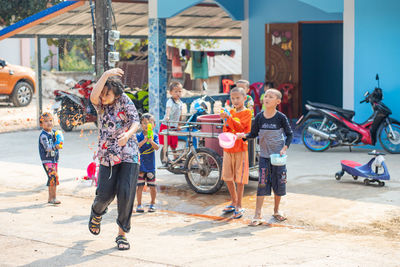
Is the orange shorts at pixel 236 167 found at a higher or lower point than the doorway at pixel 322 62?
lower

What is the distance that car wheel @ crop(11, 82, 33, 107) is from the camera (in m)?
23.0

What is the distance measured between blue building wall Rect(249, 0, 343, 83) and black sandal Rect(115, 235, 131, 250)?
11583 millimetres

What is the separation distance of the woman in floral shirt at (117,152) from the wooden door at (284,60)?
11.3 meters

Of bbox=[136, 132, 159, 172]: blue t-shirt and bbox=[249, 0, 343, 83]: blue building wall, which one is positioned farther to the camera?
bbox=[249, 0, 343, 83]: blue building wall

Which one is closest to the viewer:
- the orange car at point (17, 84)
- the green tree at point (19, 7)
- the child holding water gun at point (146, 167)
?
the child holding water gun at point (146, 167)

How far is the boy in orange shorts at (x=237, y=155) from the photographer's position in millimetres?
8211

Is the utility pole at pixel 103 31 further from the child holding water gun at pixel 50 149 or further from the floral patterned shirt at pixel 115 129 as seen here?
the floral patterned shirt at pixel 115 129

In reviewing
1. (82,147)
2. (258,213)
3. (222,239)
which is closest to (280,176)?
(258,213)

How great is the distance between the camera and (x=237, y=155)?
8305 millimetres

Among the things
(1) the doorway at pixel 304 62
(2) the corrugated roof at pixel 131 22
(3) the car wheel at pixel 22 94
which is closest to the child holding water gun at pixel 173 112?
(2) the corrugated roof at pixel 131 22

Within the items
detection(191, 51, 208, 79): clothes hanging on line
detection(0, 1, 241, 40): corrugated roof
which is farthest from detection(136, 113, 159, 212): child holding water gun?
detection(191, 51, 208, 79): clothes hanging on line

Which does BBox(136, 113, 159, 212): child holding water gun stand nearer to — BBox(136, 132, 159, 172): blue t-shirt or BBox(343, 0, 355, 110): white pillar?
BBox(136, 132, 159, 172): blue t-shirt

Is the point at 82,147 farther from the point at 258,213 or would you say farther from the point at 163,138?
the point at 258,213

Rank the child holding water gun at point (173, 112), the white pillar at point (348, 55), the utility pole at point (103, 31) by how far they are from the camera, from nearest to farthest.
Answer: the child holding water gun at point (173, 112) → the utility pole at point (103, 31) → the white pillar at point (348, 55)
